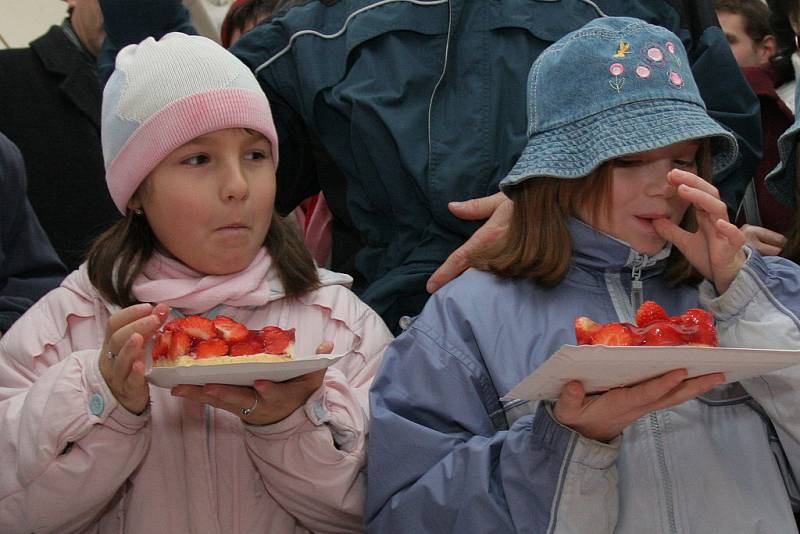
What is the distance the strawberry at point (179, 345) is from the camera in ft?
6.60

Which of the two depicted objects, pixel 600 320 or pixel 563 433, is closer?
pixel 563 433

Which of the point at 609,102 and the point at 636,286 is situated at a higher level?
the point at 609,102

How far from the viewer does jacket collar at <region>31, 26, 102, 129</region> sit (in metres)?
3.56

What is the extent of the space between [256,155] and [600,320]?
2.60 ft

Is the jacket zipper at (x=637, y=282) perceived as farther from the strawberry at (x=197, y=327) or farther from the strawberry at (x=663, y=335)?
the strawberry at (x=197, y=327)

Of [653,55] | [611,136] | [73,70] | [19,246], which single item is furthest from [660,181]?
[73,70]

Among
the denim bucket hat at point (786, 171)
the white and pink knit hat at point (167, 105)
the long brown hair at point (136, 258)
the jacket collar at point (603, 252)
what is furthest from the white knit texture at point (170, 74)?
the denim bucket hat at point (786, 171)

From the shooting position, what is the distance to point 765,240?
2.64m

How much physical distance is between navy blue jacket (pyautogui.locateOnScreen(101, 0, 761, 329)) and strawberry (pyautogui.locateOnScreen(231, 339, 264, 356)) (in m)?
0.53

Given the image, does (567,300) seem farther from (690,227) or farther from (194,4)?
(194,4)

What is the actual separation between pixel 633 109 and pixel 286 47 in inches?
37.6

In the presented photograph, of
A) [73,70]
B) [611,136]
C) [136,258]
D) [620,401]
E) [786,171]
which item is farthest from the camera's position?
[73,70]

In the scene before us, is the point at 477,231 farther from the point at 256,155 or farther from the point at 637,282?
the point at 256,155

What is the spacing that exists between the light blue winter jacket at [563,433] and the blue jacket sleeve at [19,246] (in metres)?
1.03
